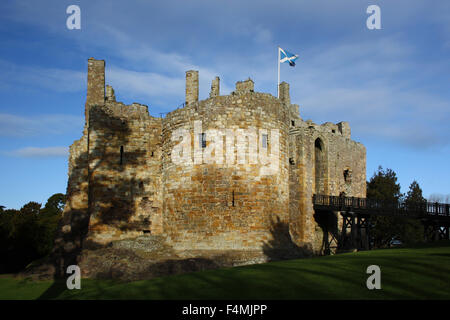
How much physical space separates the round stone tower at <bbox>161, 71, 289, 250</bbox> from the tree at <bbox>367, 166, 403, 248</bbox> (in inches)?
856

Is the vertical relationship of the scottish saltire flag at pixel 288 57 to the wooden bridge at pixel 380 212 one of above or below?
above

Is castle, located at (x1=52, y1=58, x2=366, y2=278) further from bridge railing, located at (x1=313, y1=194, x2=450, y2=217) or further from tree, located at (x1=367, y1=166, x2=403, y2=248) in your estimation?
tree, located at (x1=367, y1=166, x2=403, y2=248)

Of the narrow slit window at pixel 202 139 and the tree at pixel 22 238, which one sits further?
the tree at pixel 22 238

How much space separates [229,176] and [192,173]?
6.60ft

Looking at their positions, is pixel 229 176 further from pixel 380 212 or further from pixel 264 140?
pixel 380 212

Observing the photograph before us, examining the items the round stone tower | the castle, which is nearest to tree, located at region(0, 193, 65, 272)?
the castle

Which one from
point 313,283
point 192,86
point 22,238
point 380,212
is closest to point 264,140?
point 192,86

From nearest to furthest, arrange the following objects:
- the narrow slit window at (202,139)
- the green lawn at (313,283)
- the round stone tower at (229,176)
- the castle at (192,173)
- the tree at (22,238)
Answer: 1. the green lawn at (313,283)
2. the round stone tower at (229,176)
3. the castle at (192,173)
4. the narrow slit window at (202,139)
5. the tree at (22,238)

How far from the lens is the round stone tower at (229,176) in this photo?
20328 mm

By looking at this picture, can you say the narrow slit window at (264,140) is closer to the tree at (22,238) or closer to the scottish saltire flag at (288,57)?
the scottish saltire flag at (288,57)

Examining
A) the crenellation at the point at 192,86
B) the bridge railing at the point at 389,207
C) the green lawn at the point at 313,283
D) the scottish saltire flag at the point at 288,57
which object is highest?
the scottish saltire flag at the point at 288,57

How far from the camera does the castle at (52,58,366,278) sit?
20.6 m

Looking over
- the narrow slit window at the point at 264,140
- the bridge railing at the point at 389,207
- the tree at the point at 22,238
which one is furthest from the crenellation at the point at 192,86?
the tree at the point at 22,238

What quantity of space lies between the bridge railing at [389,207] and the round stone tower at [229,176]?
275 inches
